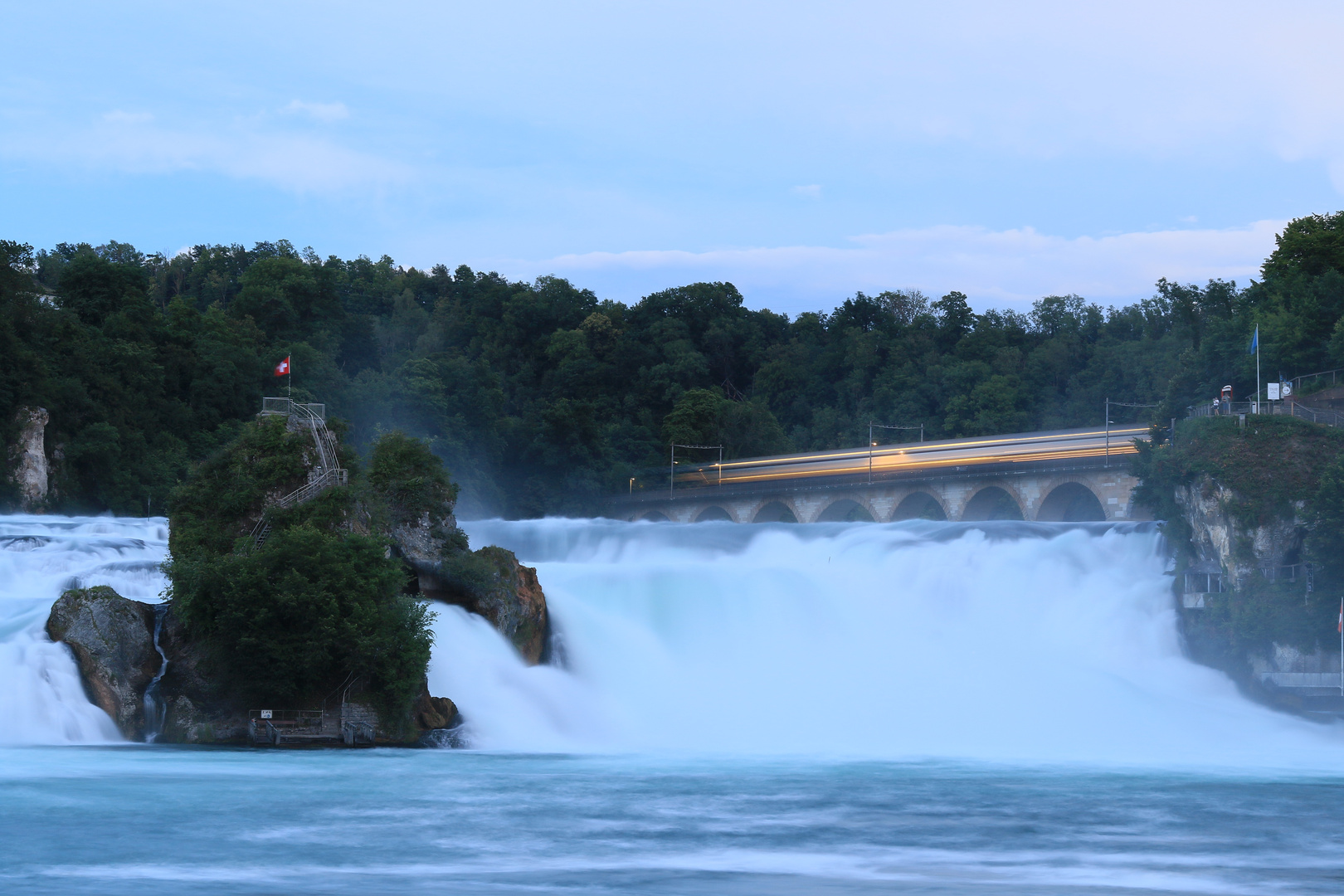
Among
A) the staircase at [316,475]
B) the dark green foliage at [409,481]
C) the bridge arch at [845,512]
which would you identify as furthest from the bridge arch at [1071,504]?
the staircase at [316,475]

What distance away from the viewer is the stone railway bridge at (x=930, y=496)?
87.1 metres

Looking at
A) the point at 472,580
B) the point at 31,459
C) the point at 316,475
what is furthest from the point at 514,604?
the point at 31,459

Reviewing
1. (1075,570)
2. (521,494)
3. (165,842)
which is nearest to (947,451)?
(521,494)

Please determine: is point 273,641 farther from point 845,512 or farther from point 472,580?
point 845,512

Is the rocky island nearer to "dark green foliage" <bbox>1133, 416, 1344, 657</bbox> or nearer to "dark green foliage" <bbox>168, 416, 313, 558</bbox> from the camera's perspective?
Result: "dark green foliage" <bbox>168, 416, 313, 558</bbox>

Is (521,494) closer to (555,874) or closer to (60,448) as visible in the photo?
(60,448)

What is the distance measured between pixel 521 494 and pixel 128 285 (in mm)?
32419

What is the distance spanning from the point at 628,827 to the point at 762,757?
12.5 m

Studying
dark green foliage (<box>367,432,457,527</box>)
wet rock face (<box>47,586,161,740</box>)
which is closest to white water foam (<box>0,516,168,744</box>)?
wet rock face (<box>47,586,161,740</box>)

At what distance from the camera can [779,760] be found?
3866 centimetres

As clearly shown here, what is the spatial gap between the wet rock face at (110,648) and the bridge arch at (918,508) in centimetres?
6818

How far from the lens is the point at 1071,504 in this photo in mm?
94688

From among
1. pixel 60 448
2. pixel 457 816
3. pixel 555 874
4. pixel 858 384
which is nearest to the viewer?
pixel 555 874

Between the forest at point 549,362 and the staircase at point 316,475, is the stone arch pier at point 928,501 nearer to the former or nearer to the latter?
the forest at point 549,362
